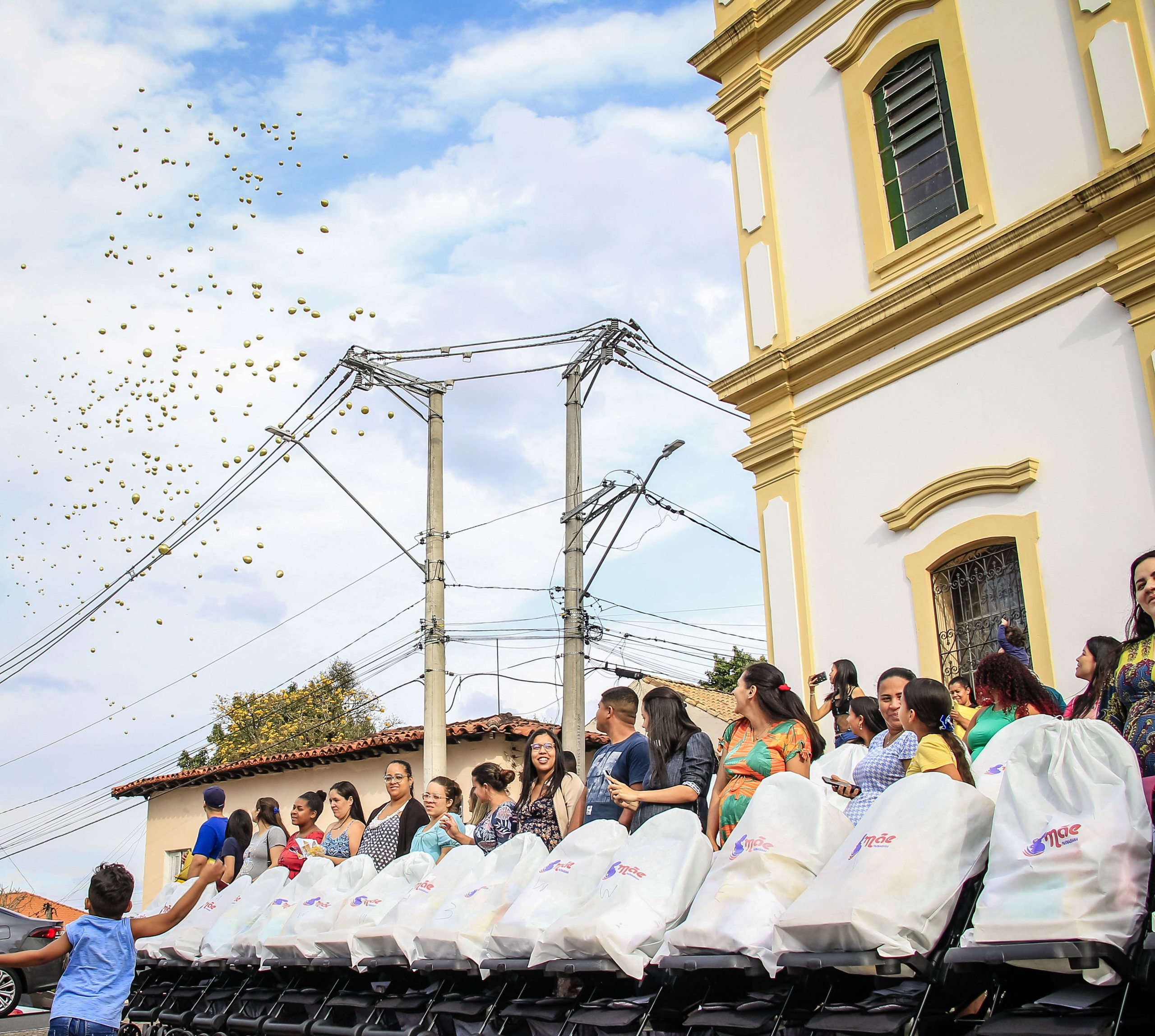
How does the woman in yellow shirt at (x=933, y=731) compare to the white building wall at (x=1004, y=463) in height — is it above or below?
below

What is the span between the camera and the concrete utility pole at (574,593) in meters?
14.9

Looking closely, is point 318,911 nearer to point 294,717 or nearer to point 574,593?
point 574,593

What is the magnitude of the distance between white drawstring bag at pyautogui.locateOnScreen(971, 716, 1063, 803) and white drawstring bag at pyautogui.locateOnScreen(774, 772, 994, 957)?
638 mm

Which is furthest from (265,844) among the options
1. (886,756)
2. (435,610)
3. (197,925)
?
(435,610)

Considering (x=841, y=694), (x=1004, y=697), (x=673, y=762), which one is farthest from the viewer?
(x=841, y=694)

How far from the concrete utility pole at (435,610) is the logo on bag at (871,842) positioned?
12.0 meters

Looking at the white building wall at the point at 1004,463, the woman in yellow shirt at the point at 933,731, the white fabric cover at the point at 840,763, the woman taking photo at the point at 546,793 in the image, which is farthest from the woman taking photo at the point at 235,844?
the woman in yellow shirt at the point at 933,731

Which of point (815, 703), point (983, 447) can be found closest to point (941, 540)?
point (983, 447)

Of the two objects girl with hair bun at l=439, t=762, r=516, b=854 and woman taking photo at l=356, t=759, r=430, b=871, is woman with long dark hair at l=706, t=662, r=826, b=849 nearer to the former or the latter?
girl with hair bun at l=439, t=762, r=516, b=854

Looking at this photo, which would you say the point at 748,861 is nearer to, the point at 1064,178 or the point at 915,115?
the point at 1064,178

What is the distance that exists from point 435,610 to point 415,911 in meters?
10.6

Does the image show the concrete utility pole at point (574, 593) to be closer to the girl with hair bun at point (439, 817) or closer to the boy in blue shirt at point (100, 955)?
the girl with hair bun at point (439, 817)

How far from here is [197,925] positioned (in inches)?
299

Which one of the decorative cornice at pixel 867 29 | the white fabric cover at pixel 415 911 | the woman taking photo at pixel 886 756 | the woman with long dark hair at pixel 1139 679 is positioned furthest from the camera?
the decorative cornice at pixel 867 29
